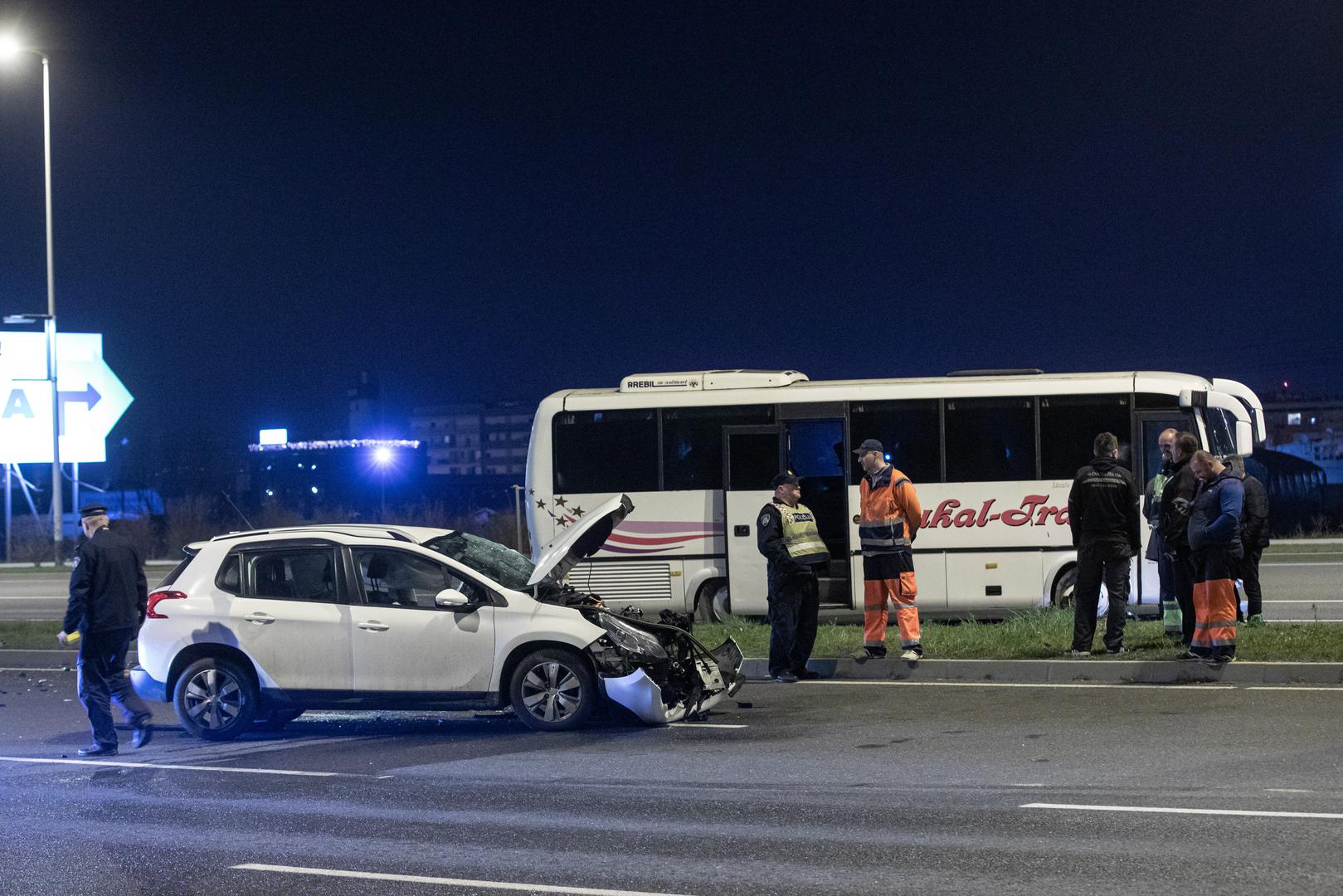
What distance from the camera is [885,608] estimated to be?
520 inches

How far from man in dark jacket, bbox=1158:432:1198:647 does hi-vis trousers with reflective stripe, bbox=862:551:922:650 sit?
7.44 feet

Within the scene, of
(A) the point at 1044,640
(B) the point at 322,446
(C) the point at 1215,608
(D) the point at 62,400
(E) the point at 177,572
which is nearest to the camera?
(E) the point at 177,572

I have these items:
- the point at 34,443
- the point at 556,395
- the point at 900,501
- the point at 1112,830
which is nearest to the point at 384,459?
the point at 34,443

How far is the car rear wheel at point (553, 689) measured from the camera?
10445 mm

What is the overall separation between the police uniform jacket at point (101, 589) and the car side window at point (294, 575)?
88cm

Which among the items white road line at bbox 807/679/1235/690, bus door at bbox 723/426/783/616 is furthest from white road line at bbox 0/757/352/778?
bus door at bbox 723/426/783/616

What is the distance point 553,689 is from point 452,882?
4.29 m

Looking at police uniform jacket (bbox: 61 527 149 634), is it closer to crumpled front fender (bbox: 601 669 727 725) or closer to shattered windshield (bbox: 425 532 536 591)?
shattered windshield (bbox: 425 532 536 591)

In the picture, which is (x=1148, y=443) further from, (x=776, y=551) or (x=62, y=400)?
(x=62, y=400)

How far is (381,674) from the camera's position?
34.9 feet

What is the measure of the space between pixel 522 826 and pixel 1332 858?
3.69m

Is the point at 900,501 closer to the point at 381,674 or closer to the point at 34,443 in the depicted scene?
the point at 381,674

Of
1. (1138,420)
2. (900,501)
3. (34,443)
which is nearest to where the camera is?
(900,501)

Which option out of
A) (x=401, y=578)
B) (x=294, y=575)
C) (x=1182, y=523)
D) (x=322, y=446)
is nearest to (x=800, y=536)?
(x=1182, y=523)
